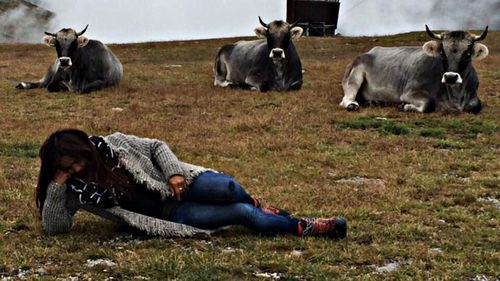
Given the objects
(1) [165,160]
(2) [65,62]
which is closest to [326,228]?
(1) [165,160]

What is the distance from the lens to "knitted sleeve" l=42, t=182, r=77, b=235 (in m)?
7.35

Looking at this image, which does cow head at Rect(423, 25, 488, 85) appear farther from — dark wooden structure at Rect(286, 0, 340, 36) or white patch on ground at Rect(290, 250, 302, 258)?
dark wooden structure at Rect(286, 0, 340, 36)

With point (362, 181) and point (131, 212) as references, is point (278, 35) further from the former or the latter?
point (131, 212)

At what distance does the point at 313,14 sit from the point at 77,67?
52811 mm

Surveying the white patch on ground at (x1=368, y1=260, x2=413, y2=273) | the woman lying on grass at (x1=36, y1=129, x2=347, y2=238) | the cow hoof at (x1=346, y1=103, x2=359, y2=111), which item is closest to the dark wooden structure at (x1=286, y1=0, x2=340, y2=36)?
the cow hoof at (x1=346, y1=103, x2=359, y2=111)

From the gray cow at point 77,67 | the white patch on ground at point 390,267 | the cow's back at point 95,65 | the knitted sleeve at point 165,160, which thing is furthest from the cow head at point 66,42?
the white patch on ground at point 390,267

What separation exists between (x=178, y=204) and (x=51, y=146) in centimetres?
139

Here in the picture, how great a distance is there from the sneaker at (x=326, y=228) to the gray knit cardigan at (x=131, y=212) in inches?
38.4

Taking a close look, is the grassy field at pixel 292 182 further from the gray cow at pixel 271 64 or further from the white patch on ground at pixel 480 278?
the gray cow at pixel 271 64

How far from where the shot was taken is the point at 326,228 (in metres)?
7.43

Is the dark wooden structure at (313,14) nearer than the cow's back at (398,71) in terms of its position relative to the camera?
No

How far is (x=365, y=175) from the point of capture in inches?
417

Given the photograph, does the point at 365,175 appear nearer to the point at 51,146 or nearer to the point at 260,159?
the point at 260,159

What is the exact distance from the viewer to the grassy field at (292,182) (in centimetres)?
669
